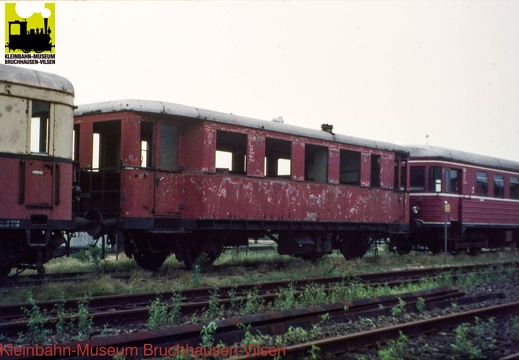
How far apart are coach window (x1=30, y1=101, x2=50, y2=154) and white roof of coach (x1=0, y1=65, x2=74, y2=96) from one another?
0.35 metres

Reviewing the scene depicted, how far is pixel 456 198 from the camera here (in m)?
21.2

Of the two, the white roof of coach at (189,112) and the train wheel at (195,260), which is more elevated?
the white roof of coach at (189,112)

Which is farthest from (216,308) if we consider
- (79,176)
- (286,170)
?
(286,170)

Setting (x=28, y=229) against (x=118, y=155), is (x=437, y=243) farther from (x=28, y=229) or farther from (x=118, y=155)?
(x=28, y=229)

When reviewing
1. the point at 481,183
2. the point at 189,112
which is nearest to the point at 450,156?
the point at 481,183

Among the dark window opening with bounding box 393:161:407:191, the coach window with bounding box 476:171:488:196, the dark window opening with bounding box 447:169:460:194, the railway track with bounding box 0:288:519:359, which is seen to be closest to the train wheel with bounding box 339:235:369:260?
the dark window opening with bounding box 393:161:407:191

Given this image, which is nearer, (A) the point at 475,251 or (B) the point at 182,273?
(B) the point at 182,273

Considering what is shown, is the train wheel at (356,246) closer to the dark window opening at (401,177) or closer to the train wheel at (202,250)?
the dark window opening at (401,177)

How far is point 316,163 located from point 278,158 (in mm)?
1348

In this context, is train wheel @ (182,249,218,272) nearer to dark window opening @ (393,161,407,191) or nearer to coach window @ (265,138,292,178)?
coach window @ (265,138,292,178)

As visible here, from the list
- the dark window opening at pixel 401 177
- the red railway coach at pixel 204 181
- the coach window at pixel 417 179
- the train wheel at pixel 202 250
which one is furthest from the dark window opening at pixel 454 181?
the train wheel at pixel 202 250

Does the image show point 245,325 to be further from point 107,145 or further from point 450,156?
point 450,156

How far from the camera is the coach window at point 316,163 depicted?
1662 centimetres

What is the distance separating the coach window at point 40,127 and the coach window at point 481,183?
1625 cm
